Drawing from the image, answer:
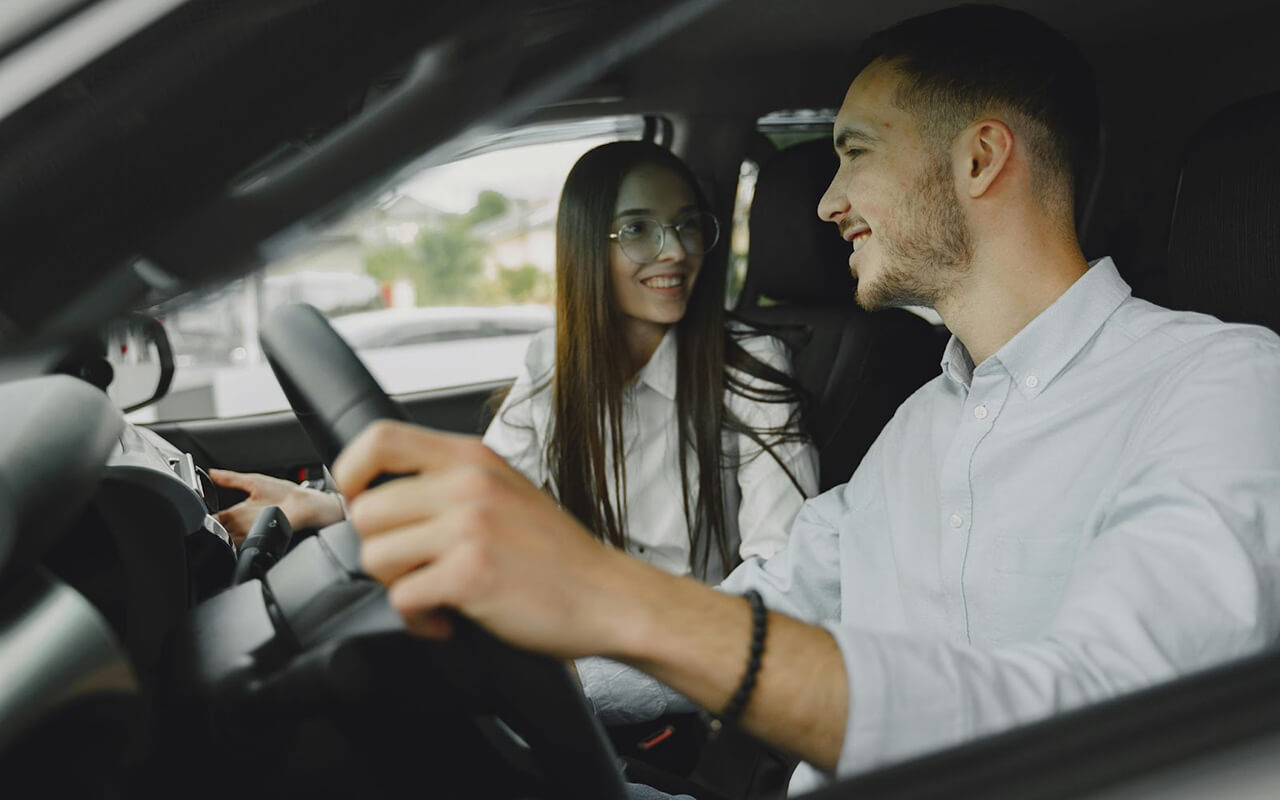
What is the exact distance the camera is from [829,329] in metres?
2.27

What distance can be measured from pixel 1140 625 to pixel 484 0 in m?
0.72

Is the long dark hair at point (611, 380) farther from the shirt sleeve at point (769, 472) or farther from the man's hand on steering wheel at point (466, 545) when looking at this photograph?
the man's hand on steering wheel at point (466, 545)

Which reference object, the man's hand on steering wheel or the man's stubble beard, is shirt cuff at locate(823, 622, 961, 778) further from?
the man's stubble beard

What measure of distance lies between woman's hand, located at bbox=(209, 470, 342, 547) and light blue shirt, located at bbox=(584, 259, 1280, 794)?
0.44 meters

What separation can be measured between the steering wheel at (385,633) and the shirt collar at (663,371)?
140 cm

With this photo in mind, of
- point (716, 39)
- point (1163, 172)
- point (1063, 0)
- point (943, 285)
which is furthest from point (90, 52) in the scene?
point (1163, 172)

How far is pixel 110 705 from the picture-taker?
25.5 inches

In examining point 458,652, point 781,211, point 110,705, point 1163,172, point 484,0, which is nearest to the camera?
point 110,705

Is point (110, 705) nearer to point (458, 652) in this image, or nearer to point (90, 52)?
point (458, 652)

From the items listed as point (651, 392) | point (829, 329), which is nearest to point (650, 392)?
point (651, 392)

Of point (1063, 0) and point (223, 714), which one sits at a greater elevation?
point (1063, 0)

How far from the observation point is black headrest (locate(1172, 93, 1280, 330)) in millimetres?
1361

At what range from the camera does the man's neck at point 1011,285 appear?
4.37 feet

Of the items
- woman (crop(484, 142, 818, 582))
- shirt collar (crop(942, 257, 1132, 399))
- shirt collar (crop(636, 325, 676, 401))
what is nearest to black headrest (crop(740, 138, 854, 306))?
woman (crop(484, 142, 818, 582))
